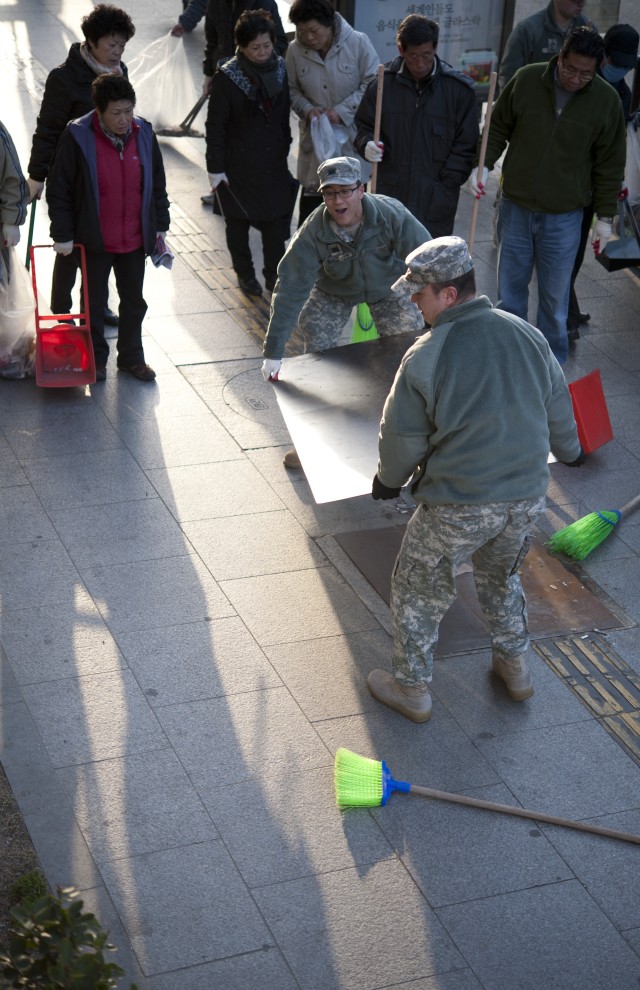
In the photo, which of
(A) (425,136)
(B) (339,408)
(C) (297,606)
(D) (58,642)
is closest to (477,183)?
(A) (425,136)

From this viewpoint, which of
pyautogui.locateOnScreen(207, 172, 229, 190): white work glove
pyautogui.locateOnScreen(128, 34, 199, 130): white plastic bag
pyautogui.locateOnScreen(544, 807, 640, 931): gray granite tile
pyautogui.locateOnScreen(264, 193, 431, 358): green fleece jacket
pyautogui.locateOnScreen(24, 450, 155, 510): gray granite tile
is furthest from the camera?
pyautogui.locateOnScreen(128, 34, 199, 130): white plastic bag

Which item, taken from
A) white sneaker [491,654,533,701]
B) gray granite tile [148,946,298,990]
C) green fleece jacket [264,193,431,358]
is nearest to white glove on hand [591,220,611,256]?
green fleece jacket [264,193,431,358]

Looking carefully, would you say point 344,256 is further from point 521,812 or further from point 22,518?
point 521,812

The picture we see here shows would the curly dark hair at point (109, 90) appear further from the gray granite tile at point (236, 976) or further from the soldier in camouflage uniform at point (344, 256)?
the gray granite tile at point (236, 976)

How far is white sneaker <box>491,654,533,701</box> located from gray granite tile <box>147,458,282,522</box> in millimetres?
1781

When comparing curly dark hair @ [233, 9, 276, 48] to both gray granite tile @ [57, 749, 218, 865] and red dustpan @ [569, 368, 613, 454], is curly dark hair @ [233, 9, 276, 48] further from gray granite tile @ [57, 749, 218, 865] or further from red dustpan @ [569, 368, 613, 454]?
gray granite tile @ [57, 749, 218, 865]

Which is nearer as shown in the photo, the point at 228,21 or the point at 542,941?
the point at 542,941

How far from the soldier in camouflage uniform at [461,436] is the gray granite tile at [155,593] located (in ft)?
3.66

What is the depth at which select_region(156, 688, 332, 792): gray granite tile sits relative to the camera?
15.5ft

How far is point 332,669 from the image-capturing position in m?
5.34

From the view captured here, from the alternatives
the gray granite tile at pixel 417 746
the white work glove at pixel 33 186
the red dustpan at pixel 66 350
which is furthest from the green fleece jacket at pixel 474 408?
the white work glove at pixel 33 186

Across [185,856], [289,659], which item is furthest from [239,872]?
[289,659]

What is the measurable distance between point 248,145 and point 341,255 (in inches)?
97.4

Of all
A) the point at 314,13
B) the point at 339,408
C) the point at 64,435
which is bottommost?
the point at 64,435
